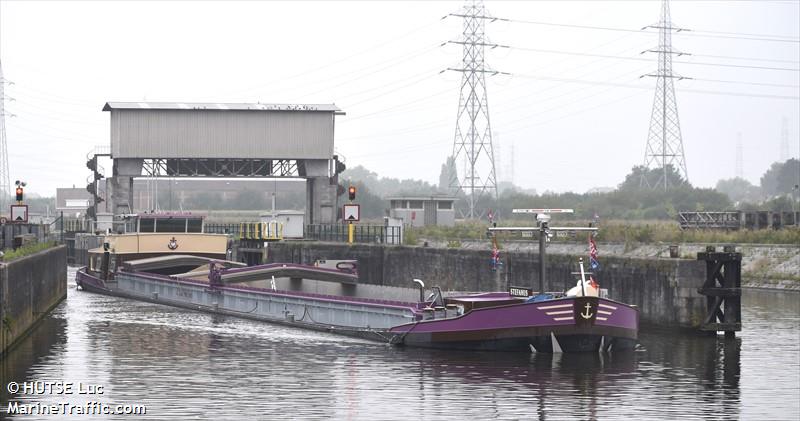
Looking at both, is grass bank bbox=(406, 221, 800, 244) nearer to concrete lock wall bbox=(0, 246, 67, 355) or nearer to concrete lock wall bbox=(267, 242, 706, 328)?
concrete lock wall bbox=(267, 242, 706, 328)

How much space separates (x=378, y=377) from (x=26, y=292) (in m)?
15.1

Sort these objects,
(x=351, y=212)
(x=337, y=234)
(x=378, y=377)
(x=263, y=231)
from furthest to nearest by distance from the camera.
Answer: (x=337, y=234) < (x=263, y=231) < (x=351, y=212) < (x=378, y=377)

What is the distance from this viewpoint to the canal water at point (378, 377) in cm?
2884

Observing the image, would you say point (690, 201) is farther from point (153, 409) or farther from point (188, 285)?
point (153, 409)

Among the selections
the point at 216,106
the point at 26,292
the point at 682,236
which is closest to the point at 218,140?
the point at 216,106

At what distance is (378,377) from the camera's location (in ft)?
111

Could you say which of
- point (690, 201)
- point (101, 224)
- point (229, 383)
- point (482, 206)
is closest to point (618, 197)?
point (690, 201)

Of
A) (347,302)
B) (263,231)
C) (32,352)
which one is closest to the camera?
(32,352)

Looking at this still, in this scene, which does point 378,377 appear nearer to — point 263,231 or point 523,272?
point 523,272

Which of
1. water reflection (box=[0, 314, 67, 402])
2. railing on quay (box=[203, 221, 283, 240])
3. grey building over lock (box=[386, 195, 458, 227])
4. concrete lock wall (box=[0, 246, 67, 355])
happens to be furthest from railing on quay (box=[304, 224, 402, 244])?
water reflection (box=[0, 314, 67, 402])

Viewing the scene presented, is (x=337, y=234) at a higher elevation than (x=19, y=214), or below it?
below

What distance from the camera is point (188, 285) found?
56094mm

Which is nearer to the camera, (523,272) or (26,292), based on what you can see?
(26,292)

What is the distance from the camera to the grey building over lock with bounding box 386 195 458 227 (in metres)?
102
